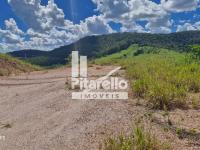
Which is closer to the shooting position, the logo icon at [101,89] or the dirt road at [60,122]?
the dirt road at [60,122]

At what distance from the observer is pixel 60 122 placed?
628 centimetres

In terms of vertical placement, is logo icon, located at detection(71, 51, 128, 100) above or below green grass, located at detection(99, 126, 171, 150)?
above

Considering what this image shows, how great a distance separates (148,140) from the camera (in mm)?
4496

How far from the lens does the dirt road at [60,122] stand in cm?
522

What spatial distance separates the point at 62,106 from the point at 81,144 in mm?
2711

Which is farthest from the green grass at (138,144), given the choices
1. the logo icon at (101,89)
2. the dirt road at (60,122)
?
the logo icon at (101,89)

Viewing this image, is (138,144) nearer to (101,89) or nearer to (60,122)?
(60,122)

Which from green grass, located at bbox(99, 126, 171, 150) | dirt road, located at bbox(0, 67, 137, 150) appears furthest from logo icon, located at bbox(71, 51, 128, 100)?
green grass, located at bbox(99, 126, 171, 150)

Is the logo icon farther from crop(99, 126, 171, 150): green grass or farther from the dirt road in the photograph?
crop(99, 126, 171, 150): green grass

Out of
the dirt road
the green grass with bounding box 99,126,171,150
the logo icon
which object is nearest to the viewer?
the green grass with bounding box 99,126,171,150

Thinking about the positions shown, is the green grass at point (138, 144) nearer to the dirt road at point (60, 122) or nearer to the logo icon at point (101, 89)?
the dirt road at point (60, 122)

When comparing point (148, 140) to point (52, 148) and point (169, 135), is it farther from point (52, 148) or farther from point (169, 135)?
point (52, 148)

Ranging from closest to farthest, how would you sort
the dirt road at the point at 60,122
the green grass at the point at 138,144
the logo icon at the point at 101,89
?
the green grass at the point at 138,144 → the dirt road at the point at 60,122 → the logo icon at the point at 101,89

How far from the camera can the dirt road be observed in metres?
5.22
